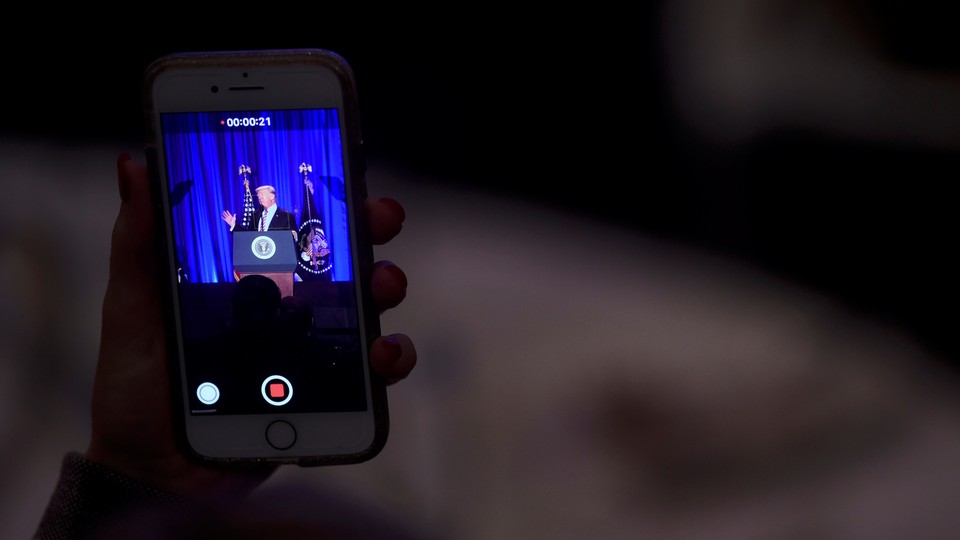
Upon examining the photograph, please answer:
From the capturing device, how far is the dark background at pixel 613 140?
68 centimetres

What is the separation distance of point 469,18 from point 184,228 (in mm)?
300

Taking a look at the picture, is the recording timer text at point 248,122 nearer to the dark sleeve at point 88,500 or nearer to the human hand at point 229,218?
the human hand at point 229,218

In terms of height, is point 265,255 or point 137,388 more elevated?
Answer: point 265,255

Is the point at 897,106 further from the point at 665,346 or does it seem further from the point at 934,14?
the point at 665,346

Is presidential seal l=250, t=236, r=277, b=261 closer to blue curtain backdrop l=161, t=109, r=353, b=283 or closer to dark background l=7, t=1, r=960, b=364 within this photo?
blue curtain backdrop l=161, t=109, r=353, b=283

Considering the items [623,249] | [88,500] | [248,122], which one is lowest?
[88,500]

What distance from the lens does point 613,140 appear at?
69 cm

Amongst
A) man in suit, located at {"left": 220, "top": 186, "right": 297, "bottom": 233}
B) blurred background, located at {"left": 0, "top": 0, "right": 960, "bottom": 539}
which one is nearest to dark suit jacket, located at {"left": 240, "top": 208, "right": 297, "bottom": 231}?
man in suit, located at {"left": 220, "top": 186, "right": 297, "bottom": 233}

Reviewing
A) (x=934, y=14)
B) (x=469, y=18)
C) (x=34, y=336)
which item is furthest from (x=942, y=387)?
(x=34, y=336)

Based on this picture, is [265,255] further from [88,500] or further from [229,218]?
[88,500]

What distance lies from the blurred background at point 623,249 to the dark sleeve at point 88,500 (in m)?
0.19

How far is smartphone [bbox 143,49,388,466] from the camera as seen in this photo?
59 cm

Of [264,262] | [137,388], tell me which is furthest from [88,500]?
[264,262]

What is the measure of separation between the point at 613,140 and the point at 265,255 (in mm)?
318
